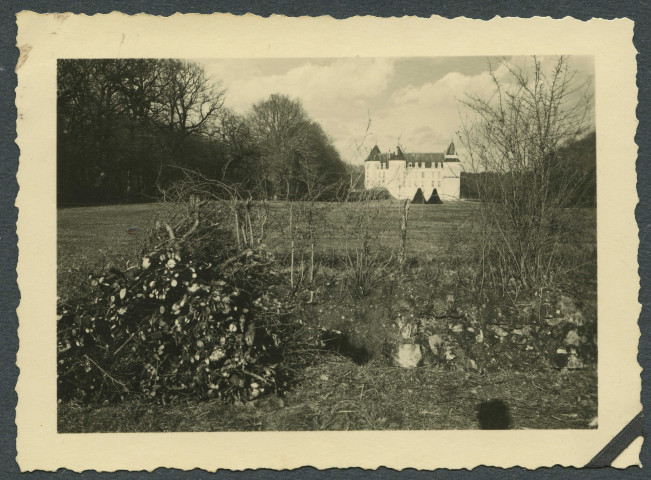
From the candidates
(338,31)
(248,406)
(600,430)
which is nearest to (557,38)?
Result: (338,31)

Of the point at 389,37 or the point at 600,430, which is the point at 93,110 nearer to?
the point at 389,37

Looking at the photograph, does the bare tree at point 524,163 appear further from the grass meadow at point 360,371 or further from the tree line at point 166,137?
the tree line at point 166,137

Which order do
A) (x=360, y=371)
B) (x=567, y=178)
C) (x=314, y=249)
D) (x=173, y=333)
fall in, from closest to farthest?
(x=173, y=333)
(x=360, y=371)
(x=567, y=178)
(x=314, y=249)

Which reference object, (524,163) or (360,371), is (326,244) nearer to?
(360,371)

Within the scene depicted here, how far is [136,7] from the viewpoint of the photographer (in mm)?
3244

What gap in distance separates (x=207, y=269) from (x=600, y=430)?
3.08 meters

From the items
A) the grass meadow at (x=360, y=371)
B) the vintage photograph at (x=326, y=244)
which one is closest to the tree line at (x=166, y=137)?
the vintage photograph at (x=326, y=244)

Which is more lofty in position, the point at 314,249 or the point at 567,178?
the point at 567,178

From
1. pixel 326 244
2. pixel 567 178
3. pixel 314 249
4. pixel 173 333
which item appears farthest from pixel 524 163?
pixel 173 333

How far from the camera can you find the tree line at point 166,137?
332 centimetres

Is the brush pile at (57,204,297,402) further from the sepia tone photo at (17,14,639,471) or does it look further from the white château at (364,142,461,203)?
the white château at (364,142,461,203)

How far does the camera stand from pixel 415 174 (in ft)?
11.8

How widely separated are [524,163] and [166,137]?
9.50 ft

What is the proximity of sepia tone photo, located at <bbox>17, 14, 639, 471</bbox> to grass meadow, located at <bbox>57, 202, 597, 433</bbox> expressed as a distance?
2 centimetres
